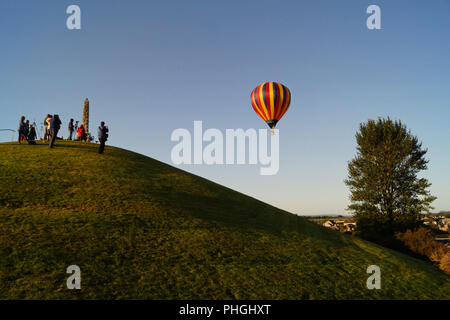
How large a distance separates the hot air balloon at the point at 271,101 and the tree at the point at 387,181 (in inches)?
688

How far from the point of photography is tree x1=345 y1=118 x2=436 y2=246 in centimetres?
3822

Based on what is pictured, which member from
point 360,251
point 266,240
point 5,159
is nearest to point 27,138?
point 5,159

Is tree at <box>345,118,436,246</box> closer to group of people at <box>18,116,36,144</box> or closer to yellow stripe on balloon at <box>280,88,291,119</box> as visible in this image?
yellow stripe on balloon at <box>280,88,291,119</box>

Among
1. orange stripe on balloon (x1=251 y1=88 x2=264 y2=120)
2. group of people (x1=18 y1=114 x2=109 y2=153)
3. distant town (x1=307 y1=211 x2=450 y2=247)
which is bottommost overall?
distant town (x1=307 y1=211 x2=450 y2=247)

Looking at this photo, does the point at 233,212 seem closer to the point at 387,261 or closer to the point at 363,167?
the point at 387,261

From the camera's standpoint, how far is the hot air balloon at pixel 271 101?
32719 millimetres

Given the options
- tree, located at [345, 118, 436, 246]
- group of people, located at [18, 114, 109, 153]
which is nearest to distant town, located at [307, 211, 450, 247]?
tree, located at [345, 118, 436, 246]

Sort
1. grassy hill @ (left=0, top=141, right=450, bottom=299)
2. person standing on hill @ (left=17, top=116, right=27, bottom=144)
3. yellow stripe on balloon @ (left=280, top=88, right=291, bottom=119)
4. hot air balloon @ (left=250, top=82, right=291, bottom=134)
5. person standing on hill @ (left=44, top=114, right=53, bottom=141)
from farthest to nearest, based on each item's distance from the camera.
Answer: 1. yellow stripe on balloon @ (left=280, top=88, right=291, bottom=119)
2. hot air balloon @ (left=250, top=82, right=291, bottom=134)
3. person standing on hill @ (left=44, top=114, right=53, bottom=141)
4. person standing on hill @ (left=17, top=116, right=27, bottom=144)
5. grassy hill @ (left=0, top=141, right=450, bottom=299)

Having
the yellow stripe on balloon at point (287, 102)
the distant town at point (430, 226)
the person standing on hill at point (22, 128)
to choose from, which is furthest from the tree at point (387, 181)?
the person standing on hill at point (22, 128)

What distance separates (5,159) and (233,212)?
62.1ft

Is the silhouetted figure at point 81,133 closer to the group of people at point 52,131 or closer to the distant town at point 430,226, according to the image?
the group of people at point 52,131

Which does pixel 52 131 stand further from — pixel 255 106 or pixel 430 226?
pixel 430 226

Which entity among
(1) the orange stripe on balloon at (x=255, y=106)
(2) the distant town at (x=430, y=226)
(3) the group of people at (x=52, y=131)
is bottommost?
(2) the distant town at (x=430, y=226)

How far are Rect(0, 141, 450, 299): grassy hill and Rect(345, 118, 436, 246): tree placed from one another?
2021 cm
